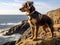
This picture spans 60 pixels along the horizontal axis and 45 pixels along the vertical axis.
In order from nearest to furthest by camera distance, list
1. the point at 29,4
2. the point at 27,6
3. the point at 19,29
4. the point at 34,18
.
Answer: the point at 29,4, the point at 27,6, the point at 34,18, the point at 19,29

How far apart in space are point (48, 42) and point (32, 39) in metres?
0.79

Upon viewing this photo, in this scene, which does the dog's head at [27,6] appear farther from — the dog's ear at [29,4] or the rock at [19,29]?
the rock at [19,29]

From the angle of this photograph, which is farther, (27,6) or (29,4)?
(27,6)

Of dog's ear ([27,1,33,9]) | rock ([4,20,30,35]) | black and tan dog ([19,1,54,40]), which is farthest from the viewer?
rock ([4,20,30,35])

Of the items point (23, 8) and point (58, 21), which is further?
point (58, 21)

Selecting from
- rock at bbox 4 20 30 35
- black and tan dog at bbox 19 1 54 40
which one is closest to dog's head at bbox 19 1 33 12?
black and tan dog at bbox 19 1 54 40

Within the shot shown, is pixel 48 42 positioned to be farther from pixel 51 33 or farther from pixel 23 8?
pixel 23 8

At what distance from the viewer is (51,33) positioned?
13172mm

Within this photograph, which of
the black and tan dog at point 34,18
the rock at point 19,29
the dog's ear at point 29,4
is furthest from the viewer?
the rock at point 19,29

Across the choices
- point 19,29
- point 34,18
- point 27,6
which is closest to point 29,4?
point 27,6

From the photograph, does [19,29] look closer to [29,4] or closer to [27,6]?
[27,6]

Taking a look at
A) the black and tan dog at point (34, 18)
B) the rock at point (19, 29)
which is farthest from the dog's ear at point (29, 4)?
the rock at point (19, 29)

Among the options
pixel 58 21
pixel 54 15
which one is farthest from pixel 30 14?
pixel 54 15

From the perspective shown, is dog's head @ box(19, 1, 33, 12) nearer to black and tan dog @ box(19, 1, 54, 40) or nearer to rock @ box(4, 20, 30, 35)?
black and tan dog @ box(19, 1, 54, 40)
